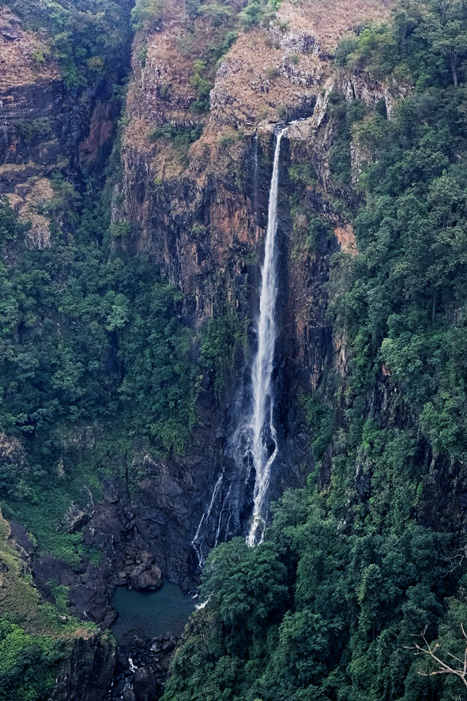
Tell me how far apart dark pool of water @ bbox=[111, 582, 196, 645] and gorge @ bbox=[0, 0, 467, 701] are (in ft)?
0.31

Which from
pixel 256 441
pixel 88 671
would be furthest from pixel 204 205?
pixel 88 671

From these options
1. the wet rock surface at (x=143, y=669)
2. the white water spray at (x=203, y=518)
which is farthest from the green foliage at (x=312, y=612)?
the white water spray at (x=203, y=518)

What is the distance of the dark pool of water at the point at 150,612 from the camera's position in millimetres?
26875

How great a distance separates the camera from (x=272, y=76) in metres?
29.8

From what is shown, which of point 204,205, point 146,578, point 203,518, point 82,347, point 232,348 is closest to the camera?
point 146,578

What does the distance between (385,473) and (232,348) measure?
9.29m

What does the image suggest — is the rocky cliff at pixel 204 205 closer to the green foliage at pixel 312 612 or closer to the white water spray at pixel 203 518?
the white water spray at pixel 203 518

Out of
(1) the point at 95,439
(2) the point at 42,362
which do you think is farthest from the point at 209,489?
(2) the point at 42,362

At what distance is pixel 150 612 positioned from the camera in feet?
90.8

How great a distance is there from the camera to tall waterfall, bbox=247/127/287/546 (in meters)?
28.5

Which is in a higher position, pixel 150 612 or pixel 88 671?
pixel 88 671

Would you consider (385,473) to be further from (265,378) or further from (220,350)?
(220,350)

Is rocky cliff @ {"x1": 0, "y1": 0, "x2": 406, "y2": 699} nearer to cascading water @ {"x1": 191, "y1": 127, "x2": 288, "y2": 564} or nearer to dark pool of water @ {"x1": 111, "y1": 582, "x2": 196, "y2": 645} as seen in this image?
cascading water @ {"x1": 191, "y1": 127, "x2": 288, "y2": 564}

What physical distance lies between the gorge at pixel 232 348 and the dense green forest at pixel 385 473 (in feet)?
0.23
